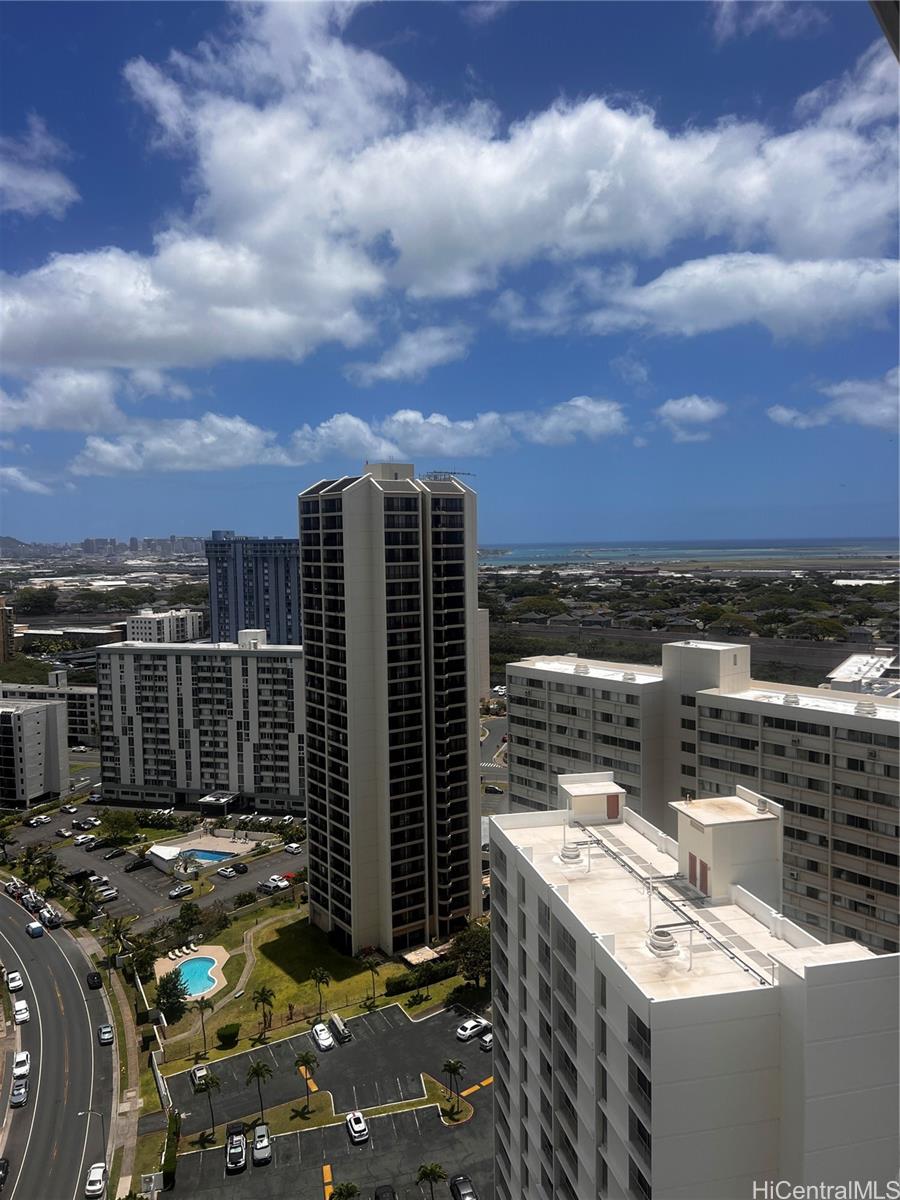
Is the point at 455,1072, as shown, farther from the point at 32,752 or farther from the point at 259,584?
the point at 259,584

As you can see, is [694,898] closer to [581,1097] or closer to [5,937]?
[581,1097]

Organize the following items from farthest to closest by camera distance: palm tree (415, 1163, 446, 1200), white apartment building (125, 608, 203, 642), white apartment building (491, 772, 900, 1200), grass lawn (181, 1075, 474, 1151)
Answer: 1. white apartment building (125, 608, 203, 642)
2. grass lawn (181, 1075, 474, 1151)
3. palm tree (415, 1163, 446, 1200)
4. white apartment building (491, 772, 900, 1200)

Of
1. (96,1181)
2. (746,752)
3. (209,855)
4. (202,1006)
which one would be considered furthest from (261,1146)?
(209,855)

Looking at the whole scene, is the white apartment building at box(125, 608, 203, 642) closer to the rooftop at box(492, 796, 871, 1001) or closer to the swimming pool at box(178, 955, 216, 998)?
the swimming pool at box(178, 955, 216, 998)

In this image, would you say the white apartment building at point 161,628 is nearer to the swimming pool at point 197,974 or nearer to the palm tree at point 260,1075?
the swimming pool at point 197,974

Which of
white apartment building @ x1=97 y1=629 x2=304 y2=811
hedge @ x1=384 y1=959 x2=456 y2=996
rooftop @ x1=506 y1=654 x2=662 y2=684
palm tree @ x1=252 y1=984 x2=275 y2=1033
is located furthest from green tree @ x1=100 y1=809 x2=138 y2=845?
rooftop @ x1=506 y1=654 x2=662 y2=684

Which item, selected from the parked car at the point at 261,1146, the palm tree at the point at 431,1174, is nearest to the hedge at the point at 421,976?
the parked car at the point at 261,1146
